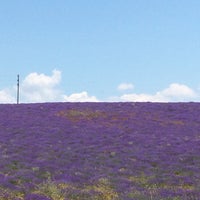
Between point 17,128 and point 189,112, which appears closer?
point 17,128

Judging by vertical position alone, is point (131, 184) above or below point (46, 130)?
below

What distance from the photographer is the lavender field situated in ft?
66.5

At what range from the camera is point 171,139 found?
34375mm

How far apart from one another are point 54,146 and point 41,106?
20.4 meters

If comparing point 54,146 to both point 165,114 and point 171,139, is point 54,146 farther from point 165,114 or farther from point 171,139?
point 165,114

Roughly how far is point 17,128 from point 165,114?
1388 cm

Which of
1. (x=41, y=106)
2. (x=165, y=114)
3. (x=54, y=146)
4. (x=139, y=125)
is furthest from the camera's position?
(x=41, y=106)

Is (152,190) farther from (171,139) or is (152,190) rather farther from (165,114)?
(165,114)

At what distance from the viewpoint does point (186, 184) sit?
2214cm

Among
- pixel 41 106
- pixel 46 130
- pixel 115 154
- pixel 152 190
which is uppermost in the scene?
pixel 41 106

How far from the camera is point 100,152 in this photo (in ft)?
97.6

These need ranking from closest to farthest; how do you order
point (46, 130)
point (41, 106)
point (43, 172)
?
point (43, 172) → point (46, 130) → point (41, 106)

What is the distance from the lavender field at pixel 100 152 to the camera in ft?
66.5

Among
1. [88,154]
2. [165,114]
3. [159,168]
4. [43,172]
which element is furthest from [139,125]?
[43,172]
